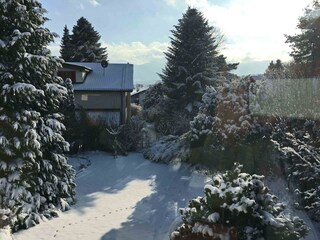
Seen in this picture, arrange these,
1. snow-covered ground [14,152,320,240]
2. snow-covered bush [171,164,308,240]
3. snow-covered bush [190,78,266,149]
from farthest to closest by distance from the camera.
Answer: snow-covered bush [190,78,266,149], snow-covered ground [14,152,320,240], snow-covered bush [171,164,308,240]

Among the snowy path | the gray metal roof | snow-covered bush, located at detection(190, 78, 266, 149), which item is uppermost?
the gray metal roof

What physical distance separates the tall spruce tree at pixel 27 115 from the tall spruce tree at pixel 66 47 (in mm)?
32042

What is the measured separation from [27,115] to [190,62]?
19380 mm

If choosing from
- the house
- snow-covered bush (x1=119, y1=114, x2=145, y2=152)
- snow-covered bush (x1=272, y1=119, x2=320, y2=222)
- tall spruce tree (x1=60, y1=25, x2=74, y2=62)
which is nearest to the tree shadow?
snow-covered bush (x1=272, y1=119, x2=320, y2=222)

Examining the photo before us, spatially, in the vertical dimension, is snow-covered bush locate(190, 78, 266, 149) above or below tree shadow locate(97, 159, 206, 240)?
above

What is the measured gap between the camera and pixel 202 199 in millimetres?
5523

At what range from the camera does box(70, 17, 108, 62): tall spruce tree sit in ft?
126

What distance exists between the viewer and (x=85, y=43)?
38.9 meters

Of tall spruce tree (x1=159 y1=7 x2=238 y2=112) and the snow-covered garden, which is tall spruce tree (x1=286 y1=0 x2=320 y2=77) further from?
Answer: the snow-covered garden

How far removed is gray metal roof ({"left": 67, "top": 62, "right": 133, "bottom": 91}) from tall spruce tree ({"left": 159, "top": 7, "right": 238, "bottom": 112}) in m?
3.08

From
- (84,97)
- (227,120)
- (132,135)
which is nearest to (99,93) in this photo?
(84,97)

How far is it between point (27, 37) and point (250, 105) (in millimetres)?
7346

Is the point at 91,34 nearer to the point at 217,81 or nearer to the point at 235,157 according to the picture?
the point at 217,81

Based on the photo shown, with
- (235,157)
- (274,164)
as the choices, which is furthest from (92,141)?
(274,164)
